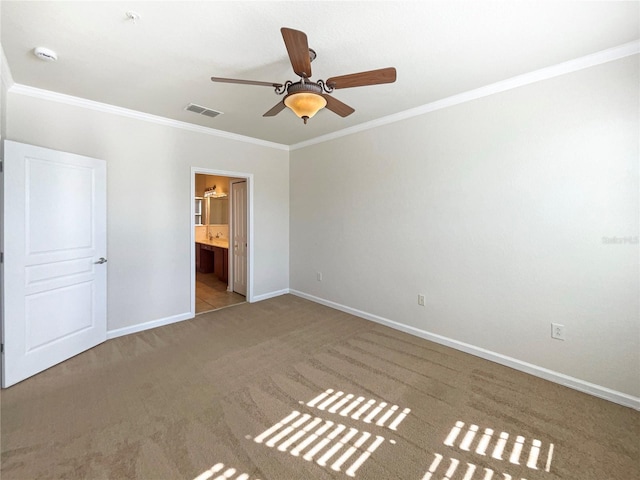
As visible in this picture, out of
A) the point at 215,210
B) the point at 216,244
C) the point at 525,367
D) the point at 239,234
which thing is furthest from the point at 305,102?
the point at 215,210

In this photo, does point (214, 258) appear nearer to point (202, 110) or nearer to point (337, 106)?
point (202, 110)

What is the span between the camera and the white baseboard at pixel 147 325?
3.39 metres

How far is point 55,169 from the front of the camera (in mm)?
2723

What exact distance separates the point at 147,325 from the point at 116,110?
8.58 ft

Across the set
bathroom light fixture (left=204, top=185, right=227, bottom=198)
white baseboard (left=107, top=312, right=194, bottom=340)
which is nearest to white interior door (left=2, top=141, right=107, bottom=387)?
white baseboard (left=107, top=312, right=194, bottom=340)

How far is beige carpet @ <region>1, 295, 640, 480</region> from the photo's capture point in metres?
1.68

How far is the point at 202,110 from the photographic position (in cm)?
338

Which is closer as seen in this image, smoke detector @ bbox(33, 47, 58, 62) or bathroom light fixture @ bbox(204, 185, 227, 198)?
smoke detector @ bbox(33, 47, 58, 62)

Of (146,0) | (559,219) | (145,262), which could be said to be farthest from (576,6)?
(145,262)

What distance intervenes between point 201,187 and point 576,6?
25.1 ft

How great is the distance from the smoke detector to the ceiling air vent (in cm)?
116

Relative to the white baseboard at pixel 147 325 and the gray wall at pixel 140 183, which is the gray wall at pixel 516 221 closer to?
the gray wall at pixel 140 183

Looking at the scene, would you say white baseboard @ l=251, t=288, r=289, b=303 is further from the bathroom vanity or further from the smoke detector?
the smoke detector

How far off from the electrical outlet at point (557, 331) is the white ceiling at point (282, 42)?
7.33ft
